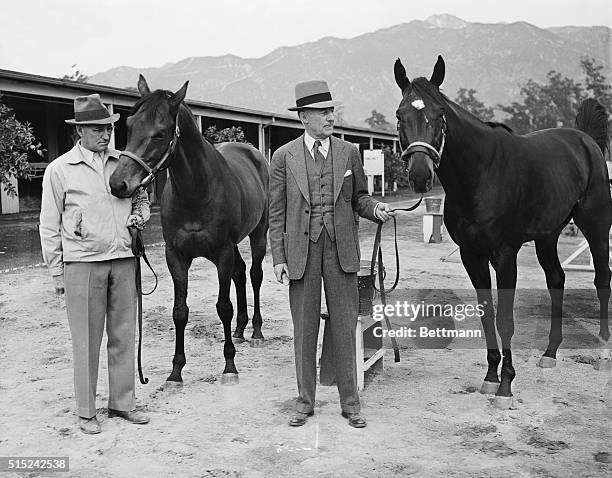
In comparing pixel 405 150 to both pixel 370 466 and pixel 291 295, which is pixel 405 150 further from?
pixel 370 466

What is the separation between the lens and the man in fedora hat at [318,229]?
3.53 meters

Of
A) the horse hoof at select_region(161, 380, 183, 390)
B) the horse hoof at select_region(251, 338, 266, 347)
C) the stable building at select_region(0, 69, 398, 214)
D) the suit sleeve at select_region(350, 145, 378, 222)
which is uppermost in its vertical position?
the stable building at select_region(0, 69, 398, 214)

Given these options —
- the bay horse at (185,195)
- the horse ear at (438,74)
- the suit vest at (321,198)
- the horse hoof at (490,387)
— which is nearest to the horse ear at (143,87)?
the bay horse at (185,195)

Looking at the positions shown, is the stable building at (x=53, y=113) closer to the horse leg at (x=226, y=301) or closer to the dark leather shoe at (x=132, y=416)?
the horse leg at (x=226, y=301)

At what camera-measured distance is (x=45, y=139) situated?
19.4 meters

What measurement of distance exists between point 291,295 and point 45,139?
18.2 m

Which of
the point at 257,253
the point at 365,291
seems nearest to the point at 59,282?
the point at 365,291

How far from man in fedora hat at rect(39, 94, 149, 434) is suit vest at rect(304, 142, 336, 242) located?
3.45ft

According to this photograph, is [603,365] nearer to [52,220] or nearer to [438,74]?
[438,74]

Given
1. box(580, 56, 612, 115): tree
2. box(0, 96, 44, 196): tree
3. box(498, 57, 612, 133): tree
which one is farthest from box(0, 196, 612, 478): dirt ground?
box(498, 57, 612, 133): tree

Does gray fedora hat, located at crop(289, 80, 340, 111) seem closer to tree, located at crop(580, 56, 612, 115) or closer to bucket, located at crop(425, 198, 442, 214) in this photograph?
bucket, located at crop(425, 198, 442, 214)

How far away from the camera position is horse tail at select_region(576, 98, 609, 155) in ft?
19.6

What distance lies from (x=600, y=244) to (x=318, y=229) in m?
3.05

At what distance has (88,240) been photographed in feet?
11.3
